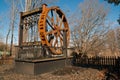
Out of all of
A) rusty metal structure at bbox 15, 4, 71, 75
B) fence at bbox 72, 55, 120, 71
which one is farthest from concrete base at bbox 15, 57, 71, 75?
fence at bbox 72, 55, 120, 71

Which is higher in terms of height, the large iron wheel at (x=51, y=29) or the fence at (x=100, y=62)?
the large iron wheel at (x=51, y=29)

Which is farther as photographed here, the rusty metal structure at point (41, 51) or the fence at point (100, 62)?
the fence at point (100, 62)

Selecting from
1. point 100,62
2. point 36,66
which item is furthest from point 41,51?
point 100,62

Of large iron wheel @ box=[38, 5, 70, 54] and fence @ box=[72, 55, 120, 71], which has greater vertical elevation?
large iron wheel @ box=[38, 5, 70, 54]

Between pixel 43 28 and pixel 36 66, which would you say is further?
pixel 43 28

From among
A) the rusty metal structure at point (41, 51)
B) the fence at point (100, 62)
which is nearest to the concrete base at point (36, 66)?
the rusty metal structure at point (41, 51)

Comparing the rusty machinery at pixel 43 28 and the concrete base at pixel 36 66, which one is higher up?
the rusty machinery at pixel 43 28

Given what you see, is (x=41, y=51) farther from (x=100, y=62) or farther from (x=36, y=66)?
(x=100, y=62)

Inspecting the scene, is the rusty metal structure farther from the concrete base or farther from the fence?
the fence

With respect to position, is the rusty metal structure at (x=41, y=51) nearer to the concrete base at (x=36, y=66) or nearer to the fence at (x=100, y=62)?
the concrete base at (x=36, y=66)

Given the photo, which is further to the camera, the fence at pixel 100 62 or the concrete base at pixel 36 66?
the fence at pixel 100 62

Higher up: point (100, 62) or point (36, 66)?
point (36, 66)

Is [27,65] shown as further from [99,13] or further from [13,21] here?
[13,21]

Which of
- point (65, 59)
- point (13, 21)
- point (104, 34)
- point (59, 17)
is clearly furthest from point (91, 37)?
point (13, 21)
